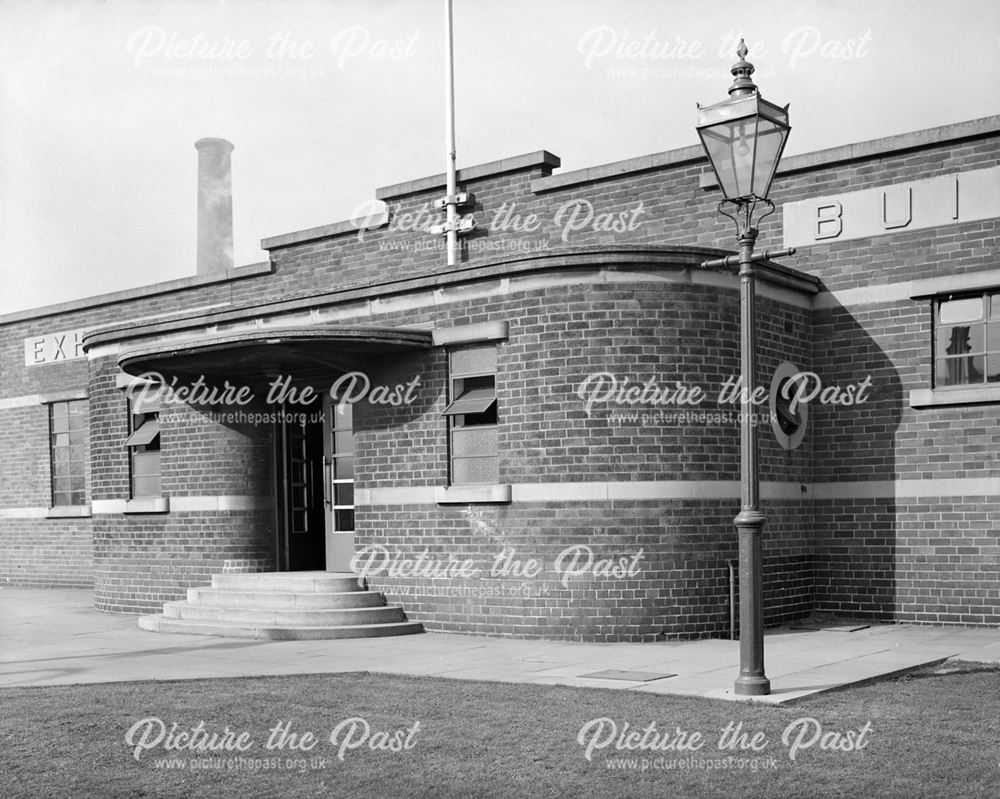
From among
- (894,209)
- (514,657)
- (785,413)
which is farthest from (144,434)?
(894,209)

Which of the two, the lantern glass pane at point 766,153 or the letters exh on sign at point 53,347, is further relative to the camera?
the letters exh on sign at point 53,347

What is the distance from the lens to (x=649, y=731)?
7656 mm

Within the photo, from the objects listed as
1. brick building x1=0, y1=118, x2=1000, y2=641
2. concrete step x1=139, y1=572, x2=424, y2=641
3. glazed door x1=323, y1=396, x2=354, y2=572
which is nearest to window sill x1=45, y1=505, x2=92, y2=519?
brick building x1=0, y1=118, x2=1000, y2=641

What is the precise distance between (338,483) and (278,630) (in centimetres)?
302

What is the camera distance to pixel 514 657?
11.5 m

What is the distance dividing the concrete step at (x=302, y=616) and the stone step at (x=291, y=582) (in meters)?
0.46

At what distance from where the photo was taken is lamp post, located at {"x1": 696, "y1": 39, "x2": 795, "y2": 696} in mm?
8984

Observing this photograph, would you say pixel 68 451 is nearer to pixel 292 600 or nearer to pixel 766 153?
pixel 292 600

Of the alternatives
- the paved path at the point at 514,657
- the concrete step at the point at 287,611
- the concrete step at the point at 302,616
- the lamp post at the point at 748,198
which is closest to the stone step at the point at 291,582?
the concrete step at the point at 287,611

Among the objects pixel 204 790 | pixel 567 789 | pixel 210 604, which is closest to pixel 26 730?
pixel 204 790

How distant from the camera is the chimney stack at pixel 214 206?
30141mm

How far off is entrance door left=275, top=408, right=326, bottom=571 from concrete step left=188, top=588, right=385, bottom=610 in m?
1.51

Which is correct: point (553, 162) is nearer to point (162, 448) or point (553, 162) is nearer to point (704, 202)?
point (704, 202)

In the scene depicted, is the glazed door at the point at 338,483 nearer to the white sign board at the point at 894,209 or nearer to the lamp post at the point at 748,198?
the white sign board at the point at 894,209
